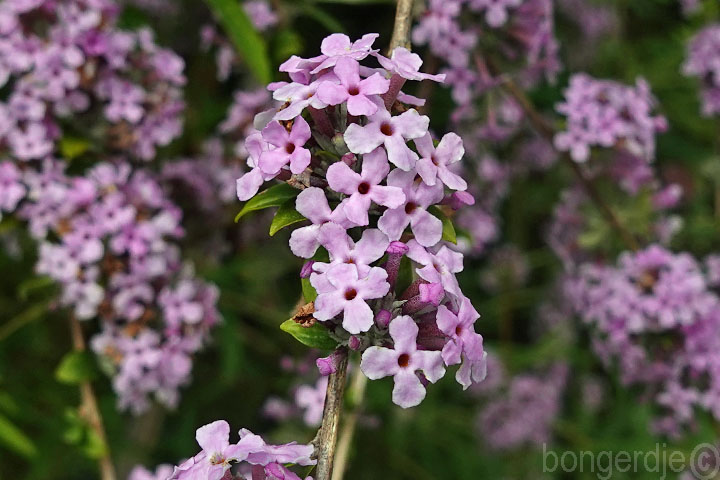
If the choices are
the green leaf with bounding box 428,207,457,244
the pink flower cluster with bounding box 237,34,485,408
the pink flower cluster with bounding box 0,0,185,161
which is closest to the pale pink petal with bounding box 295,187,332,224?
the pink flower cluster with bounding box 237,34,485,408

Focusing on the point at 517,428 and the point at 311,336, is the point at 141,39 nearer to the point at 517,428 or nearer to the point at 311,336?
the point at 311,336

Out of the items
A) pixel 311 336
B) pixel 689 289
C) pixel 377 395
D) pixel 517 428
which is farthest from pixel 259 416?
pixel 311 336

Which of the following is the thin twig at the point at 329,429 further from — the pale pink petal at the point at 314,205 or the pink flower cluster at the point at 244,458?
the pale pink petal at the point at 314,205

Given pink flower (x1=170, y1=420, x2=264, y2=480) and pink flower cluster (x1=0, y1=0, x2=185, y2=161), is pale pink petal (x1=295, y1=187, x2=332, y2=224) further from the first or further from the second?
pink flower cluster (x1=0, y1=0, x2=185, y2=161)

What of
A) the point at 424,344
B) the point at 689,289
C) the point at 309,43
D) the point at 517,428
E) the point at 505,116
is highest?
the point at 309,43

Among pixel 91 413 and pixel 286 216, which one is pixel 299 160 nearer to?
pixel 286 216

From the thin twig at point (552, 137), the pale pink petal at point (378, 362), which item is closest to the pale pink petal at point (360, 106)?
the pale pink petal at point (378, 362)
